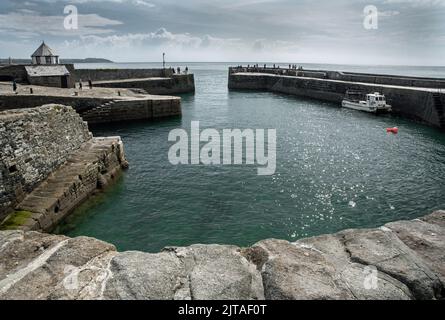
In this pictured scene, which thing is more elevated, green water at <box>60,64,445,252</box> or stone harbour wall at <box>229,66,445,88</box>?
stone harbour wall at <box>229,66,445,88</box>

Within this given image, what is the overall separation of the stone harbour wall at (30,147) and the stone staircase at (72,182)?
1.19ft

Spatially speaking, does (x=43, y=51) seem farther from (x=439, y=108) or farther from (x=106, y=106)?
(x=439, y=108)

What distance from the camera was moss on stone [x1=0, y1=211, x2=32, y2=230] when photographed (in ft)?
36.9

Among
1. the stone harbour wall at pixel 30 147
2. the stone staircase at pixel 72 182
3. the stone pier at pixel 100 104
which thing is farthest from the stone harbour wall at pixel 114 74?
the stone harbour wall at pixel 30 147

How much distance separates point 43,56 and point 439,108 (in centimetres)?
5306

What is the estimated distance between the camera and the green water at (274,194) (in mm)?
13141

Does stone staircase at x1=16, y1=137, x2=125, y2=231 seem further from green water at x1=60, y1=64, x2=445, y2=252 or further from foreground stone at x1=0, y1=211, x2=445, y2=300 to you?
foreground stone at x1=0, y1=211, x2=445, y2=300

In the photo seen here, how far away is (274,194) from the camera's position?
53.6ft

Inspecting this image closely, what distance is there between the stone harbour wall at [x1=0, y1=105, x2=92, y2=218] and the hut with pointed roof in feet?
127

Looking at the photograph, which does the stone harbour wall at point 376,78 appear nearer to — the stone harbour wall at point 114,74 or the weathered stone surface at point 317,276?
the stone harbour wall at point 114,74

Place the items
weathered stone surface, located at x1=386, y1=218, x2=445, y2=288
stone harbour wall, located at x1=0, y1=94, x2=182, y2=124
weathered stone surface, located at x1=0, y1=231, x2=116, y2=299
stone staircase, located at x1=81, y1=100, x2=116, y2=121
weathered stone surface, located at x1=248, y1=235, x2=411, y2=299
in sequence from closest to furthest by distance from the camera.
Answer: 1. weathered stone surface, located at x1=248, y1=235, x2=411, y2=299
2. weathered stone surface, located at x1=0, y1=231, x2=116, y2=299
3. weathered stone surface, located at x1=386, y1=218, x2=445, y2=288
4. stone harbour wall, located at x1=0, y1=94, x2=182, y2=124
5. stone staircase, located at x1=81, y1=100, x2=116, y2=121

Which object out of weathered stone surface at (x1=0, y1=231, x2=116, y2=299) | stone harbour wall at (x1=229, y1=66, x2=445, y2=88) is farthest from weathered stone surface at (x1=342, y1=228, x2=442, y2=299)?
stone harbour wall at (x1=229, y1=66, x2=445, y2=88)

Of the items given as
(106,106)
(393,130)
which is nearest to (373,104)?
(393,130)

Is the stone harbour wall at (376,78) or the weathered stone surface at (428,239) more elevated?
the stone harbour wall at (376,78)
